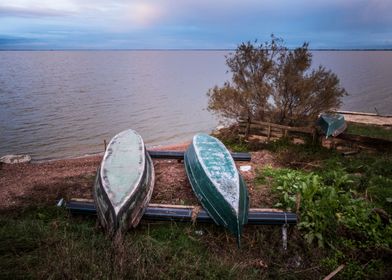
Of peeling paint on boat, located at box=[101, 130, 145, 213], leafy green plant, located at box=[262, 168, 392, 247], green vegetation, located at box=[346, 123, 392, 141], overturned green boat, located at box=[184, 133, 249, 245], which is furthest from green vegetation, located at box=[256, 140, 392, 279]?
green vegetation, located at box=[346, 123, 392, 141]

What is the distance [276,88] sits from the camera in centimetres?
1357

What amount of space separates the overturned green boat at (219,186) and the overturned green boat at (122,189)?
4.04 ft

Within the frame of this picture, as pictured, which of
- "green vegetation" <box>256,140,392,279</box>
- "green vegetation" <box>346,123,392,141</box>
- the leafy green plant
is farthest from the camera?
"green vegetation" <box>346,123,392,141</box>

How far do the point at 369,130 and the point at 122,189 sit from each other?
1434cm

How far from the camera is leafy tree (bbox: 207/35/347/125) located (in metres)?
12.9

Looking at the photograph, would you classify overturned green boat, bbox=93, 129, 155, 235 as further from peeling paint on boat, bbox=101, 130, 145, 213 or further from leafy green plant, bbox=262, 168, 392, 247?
leafy green plant, bbox=262, 168, 392, 247

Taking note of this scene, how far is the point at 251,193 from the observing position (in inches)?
315

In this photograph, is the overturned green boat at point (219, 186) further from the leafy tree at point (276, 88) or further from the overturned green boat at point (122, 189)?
the leafy tree at point (276, 88)

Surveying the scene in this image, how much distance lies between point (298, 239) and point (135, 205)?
343 centimetres

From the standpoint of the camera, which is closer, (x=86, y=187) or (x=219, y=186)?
(x=219, y=186)

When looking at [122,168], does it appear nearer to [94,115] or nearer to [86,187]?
[86,187]

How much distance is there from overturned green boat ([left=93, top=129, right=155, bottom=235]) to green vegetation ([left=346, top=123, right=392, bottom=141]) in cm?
1177

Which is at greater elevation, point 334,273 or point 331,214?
point 331,214

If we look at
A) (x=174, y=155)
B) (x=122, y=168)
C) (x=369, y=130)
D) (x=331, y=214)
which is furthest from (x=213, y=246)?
(x=369, y=130)
